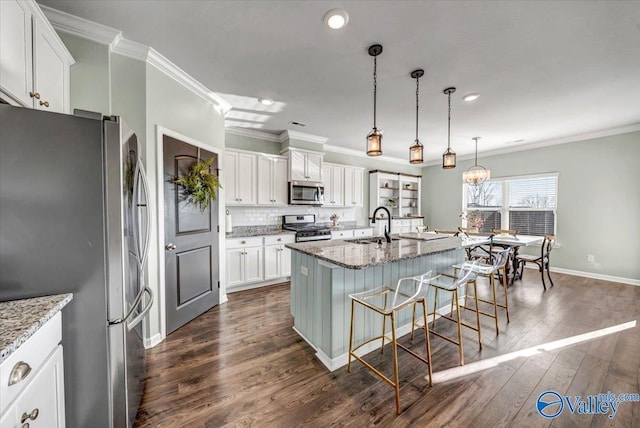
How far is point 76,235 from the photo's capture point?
3.68 ft

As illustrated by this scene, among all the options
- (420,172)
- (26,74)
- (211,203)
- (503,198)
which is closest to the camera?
(26,74)

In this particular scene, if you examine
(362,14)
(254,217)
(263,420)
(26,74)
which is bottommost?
(263,420)

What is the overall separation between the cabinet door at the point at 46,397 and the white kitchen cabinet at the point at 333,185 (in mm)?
4466

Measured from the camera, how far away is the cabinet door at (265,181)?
4203mm

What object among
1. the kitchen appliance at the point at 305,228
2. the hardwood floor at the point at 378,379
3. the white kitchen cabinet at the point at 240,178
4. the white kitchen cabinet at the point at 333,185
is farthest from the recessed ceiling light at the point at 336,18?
the white kitchen cabinet at the point at 333,185

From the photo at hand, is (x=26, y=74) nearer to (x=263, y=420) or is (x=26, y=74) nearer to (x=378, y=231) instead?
(x=263, y=420)

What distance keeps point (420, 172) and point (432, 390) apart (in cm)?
649

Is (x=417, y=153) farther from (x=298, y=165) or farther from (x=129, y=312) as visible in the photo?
(x=129, y=312)

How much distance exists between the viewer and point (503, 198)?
5668 millimetres

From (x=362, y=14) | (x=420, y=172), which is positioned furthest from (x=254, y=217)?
Answer: (x=420, y=172)

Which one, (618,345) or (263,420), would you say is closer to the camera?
(263,420)

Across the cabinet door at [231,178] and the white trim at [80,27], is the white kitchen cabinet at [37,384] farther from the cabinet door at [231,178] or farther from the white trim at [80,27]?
the cabinet door at [231,178]

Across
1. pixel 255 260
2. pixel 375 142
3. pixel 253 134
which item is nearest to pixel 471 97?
pixel 375 142

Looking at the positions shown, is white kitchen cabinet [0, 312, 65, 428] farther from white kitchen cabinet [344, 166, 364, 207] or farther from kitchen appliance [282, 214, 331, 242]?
white kitchen cabinet [344, 166, 364, 207]
